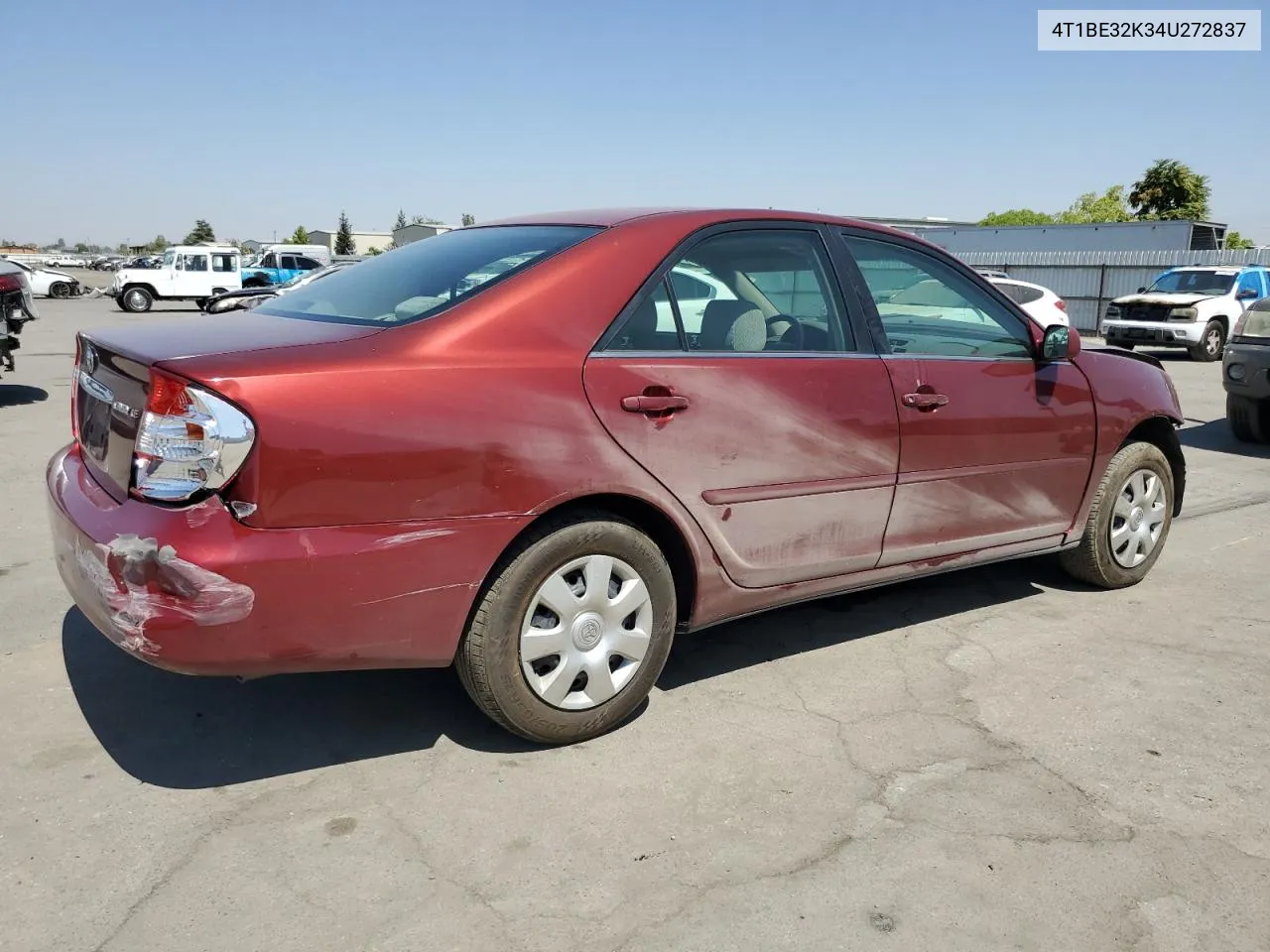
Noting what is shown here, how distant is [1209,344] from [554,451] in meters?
19.1

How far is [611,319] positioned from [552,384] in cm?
32

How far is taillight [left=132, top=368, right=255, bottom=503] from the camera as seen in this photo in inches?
98.5

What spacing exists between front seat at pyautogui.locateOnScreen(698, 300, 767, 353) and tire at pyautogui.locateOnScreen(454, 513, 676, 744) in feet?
2.28

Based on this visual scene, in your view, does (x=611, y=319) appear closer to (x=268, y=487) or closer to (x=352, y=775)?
(x=268, y=487)

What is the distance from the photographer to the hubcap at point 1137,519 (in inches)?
186

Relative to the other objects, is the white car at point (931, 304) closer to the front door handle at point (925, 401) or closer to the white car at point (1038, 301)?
the front door handle at point (925, 401)

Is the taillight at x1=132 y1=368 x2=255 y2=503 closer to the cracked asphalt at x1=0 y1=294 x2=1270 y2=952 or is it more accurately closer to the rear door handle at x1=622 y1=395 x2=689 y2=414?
the cracked asphalt at x1=0 y1=294 x2=1270 y2=952

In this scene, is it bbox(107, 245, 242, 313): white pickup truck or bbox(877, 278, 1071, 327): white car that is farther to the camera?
bbox(107, 245, 242, 313): white pickup truck

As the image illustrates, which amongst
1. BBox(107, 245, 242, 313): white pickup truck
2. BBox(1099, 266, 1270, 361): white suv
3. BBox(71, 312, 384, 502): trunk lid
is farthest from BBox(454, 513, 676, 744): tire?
BBox(107, 245, 242, 313): white pickup truck

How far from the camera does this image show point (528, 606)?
2.94 meters

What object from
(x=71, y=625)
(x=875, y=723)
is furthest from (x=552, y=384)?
(x=71, y=625)

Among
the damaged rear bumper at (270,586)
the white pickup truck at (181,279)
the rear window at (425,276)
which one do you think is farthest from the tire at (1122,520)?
the white pickup truck at (181,279)

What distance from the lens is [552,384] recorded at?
2.90 metres

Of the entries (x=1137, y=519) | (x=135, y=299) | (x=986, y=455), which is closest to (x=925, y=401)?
(x=986, y=455)
